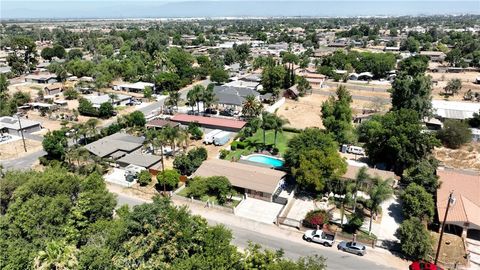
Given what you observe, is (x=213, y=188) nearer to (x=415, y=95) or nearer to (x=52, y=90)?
(x=415, y=95)

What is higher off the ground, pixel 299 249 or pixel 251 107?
pixel 251 107

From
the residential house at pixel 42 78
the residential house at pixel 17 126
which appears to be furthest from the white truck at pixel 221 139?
the residential house at pixel 42 78

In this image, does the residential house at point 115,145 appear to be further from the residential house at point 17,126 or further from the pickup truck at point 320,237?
the pickup truck at point 320,237

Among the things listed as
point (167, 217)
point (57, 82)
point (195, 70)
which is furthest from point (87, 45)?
point (167, 217)

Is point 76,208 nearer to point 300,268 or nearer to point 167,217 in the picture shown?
point 167,217

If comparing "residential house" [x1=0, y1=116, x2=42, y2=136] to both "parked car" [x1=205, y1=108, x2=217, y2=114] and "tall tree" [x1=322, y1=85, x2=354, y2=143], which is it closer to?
"parked car" [x1=205, y1=108, x2=217, y2=114]

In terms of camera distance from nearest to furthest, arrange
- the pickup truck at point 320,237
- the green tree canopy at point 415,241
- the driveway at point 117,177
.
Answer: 1. the green tree canopy at point 415,241
2. the pickup truck at point 320,237
3. the driveway at point 117,177

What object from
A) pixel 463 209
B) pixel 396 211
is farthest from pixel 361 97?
pixel 463 209
